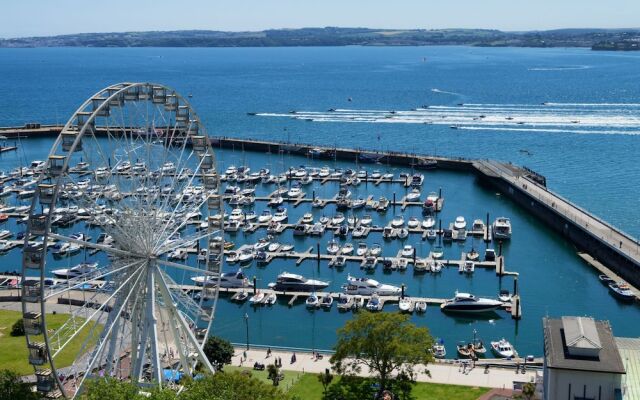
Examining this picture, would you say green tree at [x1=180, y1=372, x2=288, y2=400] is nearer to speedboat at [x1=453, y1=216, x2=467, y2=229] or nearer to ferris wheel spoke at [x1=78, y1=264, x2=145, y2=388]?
ferris wheel spoke at [x1=78, y1=264, x2=145, y2=388]

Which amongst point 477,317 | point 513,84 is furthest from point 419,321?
point 513,84

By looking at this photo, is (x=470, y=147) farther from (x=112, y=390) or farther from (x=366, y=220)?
(x=112, y=390)

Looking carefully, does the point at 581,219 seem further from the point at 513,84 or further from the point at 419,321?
the point at 513,84

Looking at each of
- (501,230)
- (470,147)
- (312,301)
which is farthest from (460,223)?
(470,147)

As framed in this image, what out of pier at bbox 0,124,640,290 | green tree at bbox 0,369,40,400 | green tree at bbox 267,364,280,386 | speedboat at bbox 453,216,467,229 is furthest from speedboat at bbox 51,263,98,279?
speedboat at bbox 453,216,467,229

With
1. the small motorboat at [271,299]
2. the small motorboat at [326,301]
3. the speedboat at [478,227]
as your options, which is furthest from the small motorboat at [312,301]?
the speedboat at [478,227]

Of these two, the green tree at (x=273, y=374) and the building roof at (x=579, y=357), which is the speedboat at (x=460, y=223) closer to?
the green tree at (x=273, y=374)
